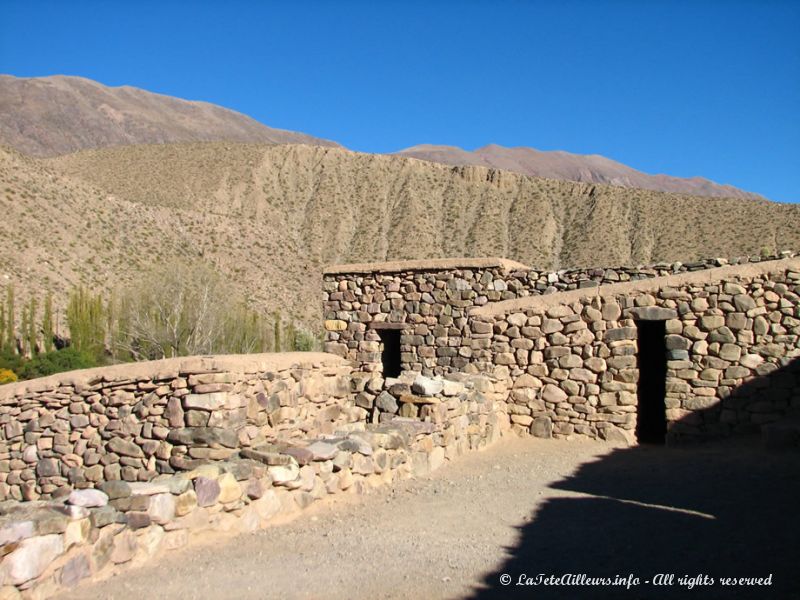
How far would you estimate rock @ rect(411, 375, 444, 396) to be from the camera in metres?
8.24

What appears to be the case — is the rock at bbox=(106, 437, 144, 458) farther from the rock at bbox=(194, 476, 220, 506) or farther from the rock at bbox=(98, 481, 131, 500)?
the rock at bbox=(98, 481, 131, 500)

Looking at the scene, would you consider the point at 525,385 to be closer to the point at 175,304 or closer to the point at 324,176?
the point at 175,304

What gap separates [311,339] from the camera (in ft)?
100

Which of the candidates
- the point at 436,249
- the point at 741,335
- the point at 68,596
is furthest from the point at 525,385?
the point at 436,249

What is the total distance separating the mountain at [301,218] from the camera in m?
33.6

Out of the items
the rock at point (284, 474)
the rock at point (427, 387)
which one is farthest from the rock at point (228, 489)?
the rock at point (427, 387)

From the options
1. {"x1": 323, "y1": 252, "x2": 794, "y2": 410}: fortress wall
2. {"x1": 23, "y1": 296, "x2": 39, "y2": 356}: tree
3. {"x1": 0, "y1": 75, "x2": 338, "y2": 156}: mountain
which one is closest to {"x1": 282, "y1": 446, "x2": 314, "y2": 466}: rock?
{"x1": 323, "y1": 252, "x2": 794, "y2": 410}: fortress wall

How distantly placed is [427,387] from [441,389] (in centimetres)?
22

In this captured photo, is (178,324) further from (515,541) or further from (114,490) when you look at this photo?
(515,541)

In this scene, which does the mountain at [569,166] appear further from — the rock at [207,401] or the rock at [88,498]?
the rock at [88,498]

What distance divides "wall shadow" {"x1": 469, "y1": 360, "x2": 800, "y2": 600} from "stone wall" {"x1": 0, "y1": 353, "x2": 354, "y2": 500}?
Answer: 345 centimetres

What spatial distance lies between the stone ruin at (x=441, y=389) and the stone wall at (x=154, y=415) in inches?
0.8

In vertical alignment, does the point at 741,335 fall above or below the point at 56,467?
above

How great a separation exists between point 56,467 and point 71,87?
474 feet
